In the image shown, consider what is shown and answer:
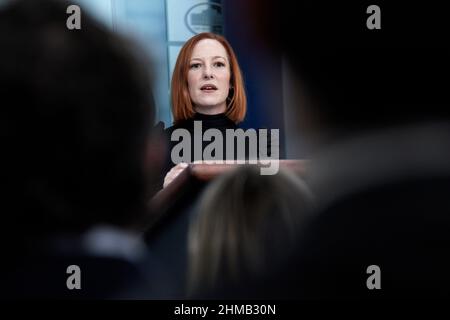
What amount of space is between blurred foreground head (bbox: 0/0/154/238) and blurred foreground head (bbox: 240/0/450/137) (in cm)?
44

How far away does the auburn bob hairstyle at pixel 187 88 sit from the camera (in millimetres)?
1392

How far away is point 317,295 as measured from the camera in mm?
1414

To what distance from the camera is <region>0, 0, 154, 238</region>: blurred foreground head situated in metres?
1.19

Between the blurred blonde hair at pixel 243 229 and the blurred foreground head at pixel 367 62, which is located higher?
the blurred foreground head at pixel 367 62

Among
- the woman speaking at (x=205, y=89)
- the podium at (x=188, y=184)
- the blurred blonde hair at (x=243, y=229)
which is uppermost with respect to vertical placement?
the woman speaking at (x=205, y=89)

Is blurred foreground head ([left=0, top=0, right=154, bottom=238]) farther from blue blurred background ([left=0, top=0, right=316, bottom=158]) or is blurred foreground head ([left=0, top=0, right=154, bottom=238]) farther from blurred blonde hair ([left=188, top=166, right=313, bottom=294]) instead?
blurred blonde hair ([left=188, top=166, right=313, bottom=294])

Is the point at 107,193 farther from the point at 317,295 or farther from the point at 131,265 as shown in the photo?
the point at 317,295

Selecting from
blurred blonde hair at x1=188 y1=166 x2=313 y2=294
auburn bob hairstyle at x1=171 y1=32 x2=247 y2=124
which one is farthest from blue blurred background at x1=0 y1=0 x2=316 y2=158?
blurred blonde hair at x1=188 y1=166 x2=313 y2=294
